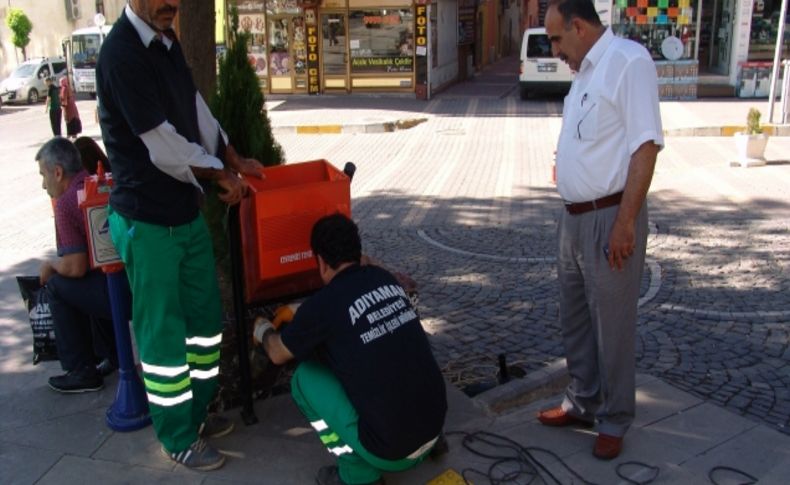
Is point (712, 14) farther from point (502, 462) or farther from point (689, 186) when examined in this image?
point (502, 462)

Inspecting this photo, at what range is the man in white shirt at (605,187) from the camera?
3.05 m

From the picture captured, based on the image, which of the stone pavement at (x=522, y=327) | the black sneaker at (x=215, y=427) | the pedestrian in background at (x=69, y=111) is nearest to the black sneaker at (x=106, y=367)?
the stone pavement at (x=522, y=327)

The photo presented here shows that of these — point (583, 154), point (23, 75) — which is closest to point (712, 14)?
point (583, 154)

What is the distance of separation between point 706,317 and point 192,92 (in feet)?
12.8

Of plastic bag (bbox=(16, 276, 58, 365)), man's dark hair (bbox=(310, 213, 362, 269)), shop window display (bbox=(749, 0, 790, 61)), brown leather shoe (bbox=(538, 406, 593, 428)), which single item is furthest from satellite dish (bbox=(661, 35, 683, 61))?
man's dark hair (bbox=(310, 213, 362, 269))

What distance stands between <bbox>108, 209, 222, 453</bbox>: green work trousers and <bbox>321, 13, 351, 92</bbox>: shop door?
20.0m

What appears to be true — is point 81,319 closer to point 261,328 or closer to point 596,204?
point 261,328

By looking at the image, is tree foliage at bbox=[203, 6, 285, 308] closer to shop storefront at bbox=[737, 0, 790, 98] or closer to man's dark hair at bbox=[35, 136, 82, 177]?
man's dark hair at bbox=[35, 136, 82, 177]

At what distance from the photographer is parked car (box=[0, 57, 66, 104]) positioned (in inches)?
1077

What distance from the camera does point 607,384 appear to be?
11.1ft

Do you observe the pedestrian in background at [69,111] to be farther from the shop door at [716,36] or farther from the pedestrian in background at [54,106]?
the shop door at [716,36]

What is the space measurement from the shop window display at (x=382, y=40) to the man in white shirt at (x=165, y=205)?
19387 mm

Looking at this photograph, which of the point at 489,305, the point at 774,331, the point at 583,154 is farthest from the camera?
the point at 489,305

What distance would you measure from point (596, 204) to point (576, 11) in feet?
2.74
